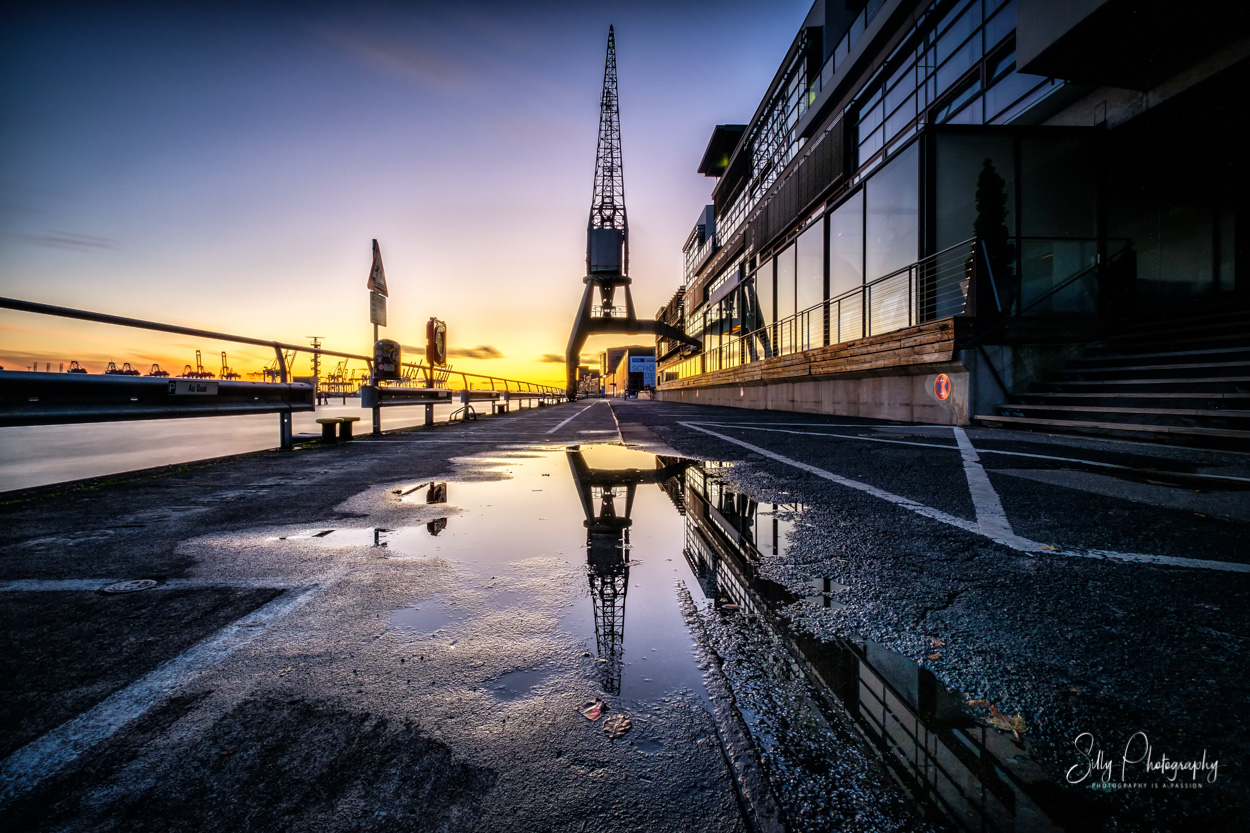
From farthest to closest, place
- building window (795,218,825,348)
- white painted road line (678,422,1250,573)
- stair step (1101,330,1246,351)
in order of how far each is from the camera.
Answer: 1. building window (795,218,825,348)
2. stair step (1101,330,1246,351)
3. white painted road line (678,422,1250,573)

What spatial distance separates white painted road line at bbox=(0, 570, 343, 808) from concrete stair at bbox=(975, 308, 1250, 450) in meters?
8.44

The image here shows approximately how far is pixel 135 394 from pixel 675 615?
545 cm

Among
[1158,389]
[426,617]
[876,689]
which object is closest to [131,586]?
[426,617]

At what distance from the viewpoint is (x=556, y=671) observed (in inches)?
57.1

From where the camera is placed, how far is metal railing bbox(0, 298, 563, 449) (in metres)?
3.76

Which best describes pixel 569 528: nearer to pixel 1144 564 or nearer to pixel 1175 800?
pixel 1175 800

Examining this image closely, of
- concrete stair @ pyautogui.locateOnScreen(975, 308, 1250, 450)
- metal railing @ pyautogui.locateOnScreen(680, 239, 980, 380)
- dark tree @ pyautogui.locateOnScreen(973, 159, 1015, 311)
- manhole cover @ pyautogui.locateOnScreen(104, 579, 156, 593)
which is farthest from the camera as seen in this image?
metal railing @ pyautogui.locateOnScreen(680, 239, 980, 380)

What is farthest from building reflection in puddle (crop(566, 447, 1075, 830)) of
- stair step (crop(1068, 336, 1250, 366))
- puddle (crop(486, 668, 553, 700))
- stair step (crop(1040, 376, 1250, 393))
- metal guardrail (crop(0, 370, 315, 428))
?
stair step (crop(1068, 336, 1250, 366))

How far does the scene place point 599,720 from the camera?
3.99 ft

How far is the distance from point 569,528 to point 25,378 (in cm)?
423

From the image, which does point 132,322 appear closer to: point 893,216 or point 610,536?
point 610,536

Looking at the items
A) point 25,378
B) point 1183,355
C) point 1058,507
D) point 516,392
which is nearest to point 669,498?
point 1058,507

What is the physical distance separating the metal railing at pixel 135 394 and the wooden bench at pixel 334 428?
16.7 inches

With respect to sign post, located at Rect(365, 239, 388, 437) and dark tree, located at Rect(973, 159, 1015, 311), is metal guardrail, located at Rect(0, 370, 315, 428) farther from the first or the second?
dark tree, located at Rect(973, 159, 1015, 311)
